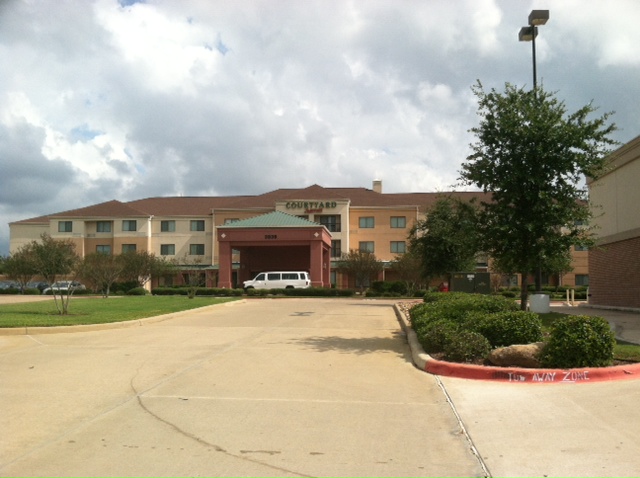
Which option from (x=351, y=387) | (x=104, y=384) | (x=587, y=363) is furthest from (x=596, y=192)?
(x=104, y=384)

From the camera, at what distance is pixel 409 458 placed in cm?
578

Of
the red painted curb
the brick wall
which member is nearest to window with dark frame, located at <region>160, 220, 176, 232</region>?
the brick wall

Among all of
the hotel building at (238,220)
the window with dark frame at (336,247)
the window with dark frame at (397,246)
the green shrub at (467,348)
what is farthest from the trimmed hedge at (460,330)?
the window with dark frame at (397,246)

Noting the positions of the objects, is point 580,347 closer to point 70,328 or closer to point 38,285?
point 70,328

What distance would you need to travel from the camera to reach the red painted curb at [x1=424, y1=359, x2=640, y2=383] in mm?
9133

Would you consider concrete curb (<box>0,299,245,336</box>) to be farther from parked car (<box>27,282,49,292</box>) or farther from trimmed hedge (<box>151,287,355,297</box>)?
parked car (<box>27,282,49,292</box>)

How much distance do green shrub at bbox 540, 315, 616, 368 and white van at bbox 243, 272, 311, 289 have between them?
3960 cm

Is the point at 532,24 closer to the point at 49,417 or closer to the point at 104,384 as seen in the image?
the point at 104,384

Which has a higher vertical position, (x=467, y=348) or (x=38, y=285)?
(x=467, y=348)

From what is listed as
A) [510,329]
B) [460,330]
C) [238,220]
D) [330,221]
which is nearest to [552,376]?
[510,329]

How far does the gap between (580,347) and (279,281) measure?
40692mm

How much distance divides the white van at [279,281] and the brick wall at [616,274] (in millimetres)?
24839

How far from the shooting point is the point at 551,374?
919 centimetres

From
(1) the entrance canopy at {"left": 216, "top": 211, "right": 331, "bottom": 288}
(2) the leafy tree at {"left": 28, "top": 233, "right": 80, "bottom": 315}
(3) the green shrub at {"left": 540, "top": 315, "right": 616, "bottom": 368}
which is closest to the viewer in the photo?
(3) the green shrub at {"left": 540, "top": 315, "right": 616, "bottom": 368}
